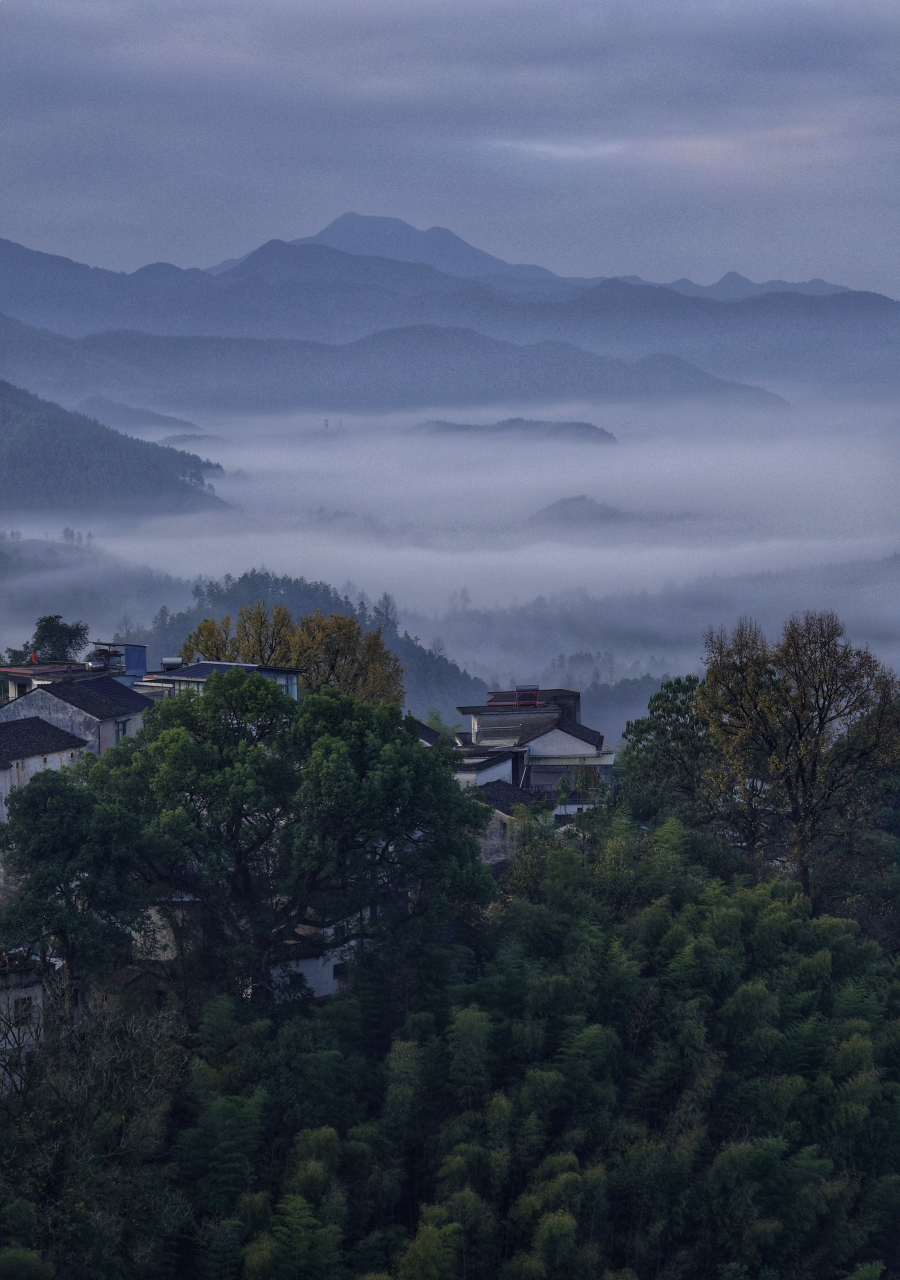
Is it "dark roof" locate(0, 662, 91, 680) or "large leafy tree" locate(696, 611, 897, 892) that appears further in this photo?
"dark roof" locate(0, 662, 91, 680)

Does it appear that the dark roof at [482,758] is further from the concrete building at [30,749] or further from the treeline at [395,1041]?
the concrete building at [30,749]

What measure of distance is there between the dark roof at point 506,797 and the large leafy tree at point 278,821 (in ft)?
42.1

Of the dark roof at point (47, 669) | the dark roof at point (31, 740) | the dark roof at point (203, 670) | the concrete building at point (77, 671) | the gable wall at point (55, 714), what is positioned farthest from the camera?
the dark roof at point (47, 669)

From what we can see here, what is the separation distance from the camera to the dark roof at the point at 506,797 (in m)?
43.2

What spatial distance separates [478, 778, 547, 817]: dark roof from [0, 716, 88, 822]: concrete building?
43.7 ft

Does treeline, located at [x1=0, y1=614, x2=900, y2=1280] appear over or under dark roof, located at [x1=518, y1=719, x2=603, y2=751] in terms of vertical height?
under

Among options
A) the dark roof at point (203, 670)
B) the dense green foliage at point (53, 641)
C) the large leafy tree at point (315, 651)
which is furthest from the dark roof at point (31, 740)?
the dense green foliage at point (53, 641)

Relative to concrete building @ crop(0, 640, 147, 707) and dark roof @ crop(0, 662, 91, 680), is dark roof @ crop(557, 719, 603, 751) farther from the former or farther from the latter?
dark roof @ crop(0, 662, 91, 680)

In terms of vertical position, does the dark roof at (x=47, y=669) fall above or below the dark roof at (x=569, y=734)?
above

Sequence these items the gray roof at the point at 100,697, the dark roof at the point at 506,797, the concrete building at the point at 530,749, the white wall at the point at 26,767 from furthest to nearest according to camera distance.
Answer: the concrete building at the point at 530,749 < the dark roof at the point at 506,797 < the gray roof at the point at 100,697 < the white wall at the point at 26,767

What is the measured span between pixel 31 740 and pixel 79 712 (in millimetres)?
2894

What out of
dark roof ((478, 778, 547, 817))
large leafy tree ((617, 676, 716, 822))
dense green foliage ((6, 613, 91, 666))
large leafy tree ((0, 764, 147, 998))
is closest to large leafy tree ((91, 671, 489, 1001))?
large leafy tree ((0, 764, 147, 998))

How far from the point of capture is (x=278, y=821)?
29.9 m

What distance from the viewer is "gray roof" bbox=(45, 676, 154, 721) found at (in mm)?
42812
